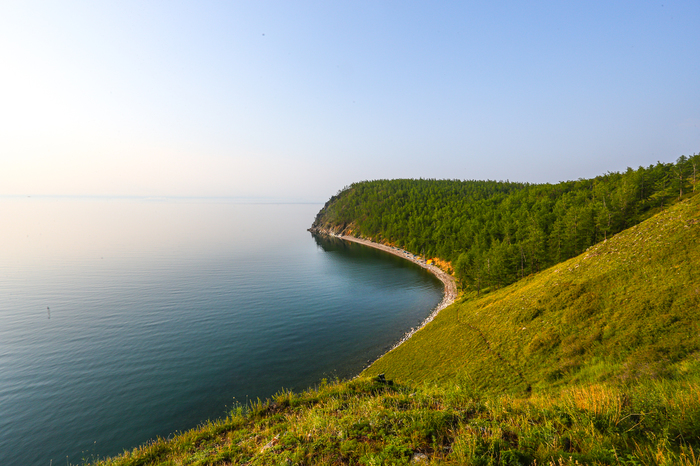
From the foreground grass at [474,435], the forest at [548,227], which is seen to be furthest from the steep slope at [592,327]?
the forest at [548,227]

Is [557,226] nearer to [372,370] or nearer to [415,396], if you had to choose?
[372,370]

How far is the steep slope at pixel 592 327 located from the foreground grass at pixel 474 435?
1798cm

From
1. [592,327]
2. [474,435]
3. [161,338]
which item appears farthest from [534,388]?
[161,338]

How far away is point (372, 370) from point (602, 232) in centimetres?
7467

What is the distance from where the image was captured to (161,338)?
51.6 meters

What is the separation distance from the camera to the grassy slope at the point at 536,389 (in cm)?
816

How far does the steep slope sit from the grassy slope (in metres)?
0.18

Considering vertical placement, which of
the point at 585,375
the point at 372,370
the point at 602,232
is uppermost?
the point at 602,232

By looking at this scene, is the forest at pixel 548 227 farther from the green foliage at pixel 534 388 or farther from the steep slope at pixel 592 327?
the steep slope at pixel 592 327

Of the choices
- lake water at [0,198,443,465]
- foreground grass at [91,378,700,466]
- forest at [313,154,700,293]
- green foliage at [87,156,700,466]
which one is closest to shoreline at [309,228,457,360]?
lake water at [0,198,443,465]

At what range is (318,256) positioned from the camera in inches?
5595

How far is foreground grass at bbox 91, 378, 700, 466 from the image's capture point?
7.43 metres

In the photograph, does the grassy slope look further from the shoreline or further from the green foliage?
the shoreline

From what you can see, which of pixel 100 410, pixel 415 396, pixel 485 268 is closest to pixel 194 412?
pixel 100 410
